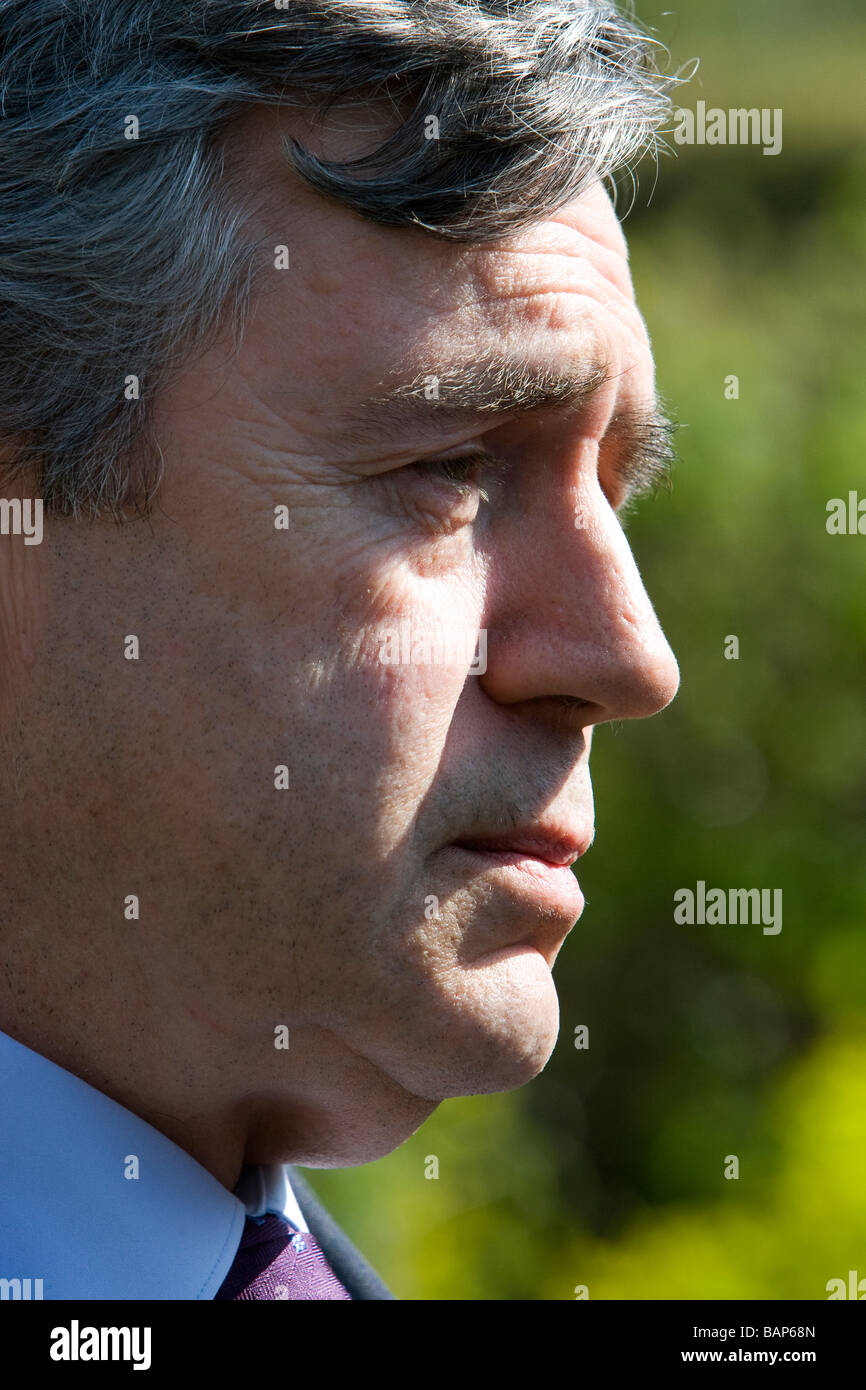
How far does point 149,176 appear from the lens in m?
1.57

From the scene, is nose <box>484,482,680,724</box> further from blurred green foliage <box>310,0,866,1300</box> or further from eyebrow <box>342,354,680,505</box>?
blurred green foliage <box>310,0,866,1300</box>

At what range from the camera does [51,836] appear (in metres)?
1.56

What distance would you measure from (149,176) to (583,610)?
2.43 feet

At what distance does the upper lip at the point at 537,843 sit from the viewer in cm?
167

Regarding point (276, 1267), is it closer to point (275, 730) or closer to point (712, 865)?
point (275, 730)

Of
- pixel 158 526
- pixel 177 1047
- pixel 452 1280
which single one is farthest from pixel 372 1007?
pixel 452 1280

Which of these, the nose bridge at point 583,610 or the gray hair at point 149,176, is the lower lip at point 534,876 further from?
the gray hair at point 149,176

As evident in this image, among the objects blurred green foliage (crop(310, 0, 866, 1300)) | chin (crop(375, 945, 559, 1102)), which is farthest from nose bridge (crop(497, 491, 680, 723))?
blurred green foliage (crop(310, 0, 866, 1300))

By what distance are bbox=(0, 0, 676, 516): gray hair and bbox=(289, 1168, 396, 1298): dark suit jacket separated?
1310 mm

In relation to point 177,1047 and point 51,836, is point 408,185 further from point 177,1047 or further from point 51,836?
point 177,1047

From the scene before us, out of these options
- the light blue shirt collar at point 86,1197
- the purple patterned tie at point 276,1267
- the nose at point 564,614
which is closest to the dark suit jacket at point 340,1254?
→ the purple patterned tie at point 276,1267

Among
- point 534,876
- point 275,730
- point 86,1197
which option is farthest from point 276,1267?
point 275,730

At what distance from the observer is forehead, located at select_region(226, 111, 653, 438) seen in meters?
1.54

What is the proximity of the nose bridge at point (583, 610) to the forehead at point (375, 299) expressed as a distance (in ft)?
0.69
